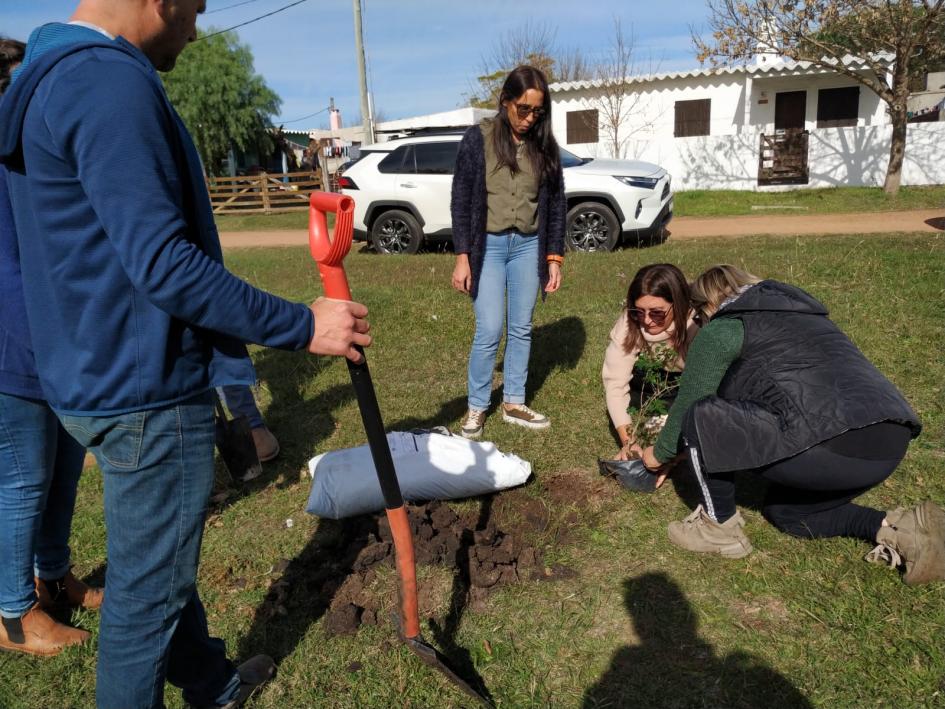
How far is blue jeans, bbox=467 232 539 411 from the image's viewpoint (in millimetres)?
4195

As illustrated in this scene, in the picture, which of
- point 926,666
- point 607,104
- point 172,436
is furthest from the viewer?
point 607,104

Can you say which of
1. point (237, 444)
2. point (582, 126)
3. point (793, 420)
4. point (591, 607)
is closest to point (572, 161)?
point (793, 420)

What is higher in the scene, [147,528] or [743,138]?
[743,138]

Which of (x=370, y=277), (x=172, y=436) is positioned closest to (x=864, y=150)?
(x=370, y=277)

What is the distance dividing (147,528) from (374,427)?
623 mm

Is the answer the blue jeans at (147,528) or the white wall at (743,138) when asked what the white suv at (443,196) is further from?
the white wall at (743,138)

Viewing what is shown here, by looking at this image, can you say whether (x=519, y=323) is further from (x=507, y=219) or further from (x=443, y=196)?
(x=443, y=196)

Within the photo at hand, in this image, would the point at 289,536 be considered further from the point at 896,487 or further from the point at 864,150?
the point at 864,150

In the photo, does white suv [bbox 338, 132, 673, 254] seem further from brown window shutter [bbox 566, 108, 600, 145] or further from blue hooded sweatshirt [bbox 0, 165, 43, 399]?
brown window shutter [bbox 566, 108, 600, 145]

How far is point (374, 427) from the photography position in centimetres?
203

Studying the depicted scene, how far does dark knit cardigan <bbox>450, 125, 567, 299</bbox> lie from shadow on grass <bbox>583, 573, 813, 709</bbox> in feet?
7.24

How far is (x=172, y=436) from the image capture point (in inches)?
65.6

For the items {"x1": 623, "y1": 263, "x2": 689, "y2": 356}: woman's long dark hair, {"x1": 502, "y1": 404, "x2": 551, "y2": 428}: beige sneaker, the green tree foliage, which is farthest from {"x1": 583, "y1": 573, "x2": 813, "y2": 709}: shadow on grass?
the green tree foliage

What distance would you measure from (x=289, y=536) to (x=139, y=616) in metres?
1.72
